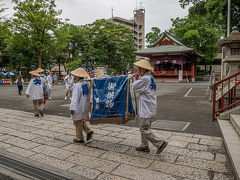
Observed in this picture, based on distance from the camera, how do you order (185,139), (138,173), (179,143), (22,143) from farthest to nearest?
(185,139) < (22,143) < (179,143) < (138,173)

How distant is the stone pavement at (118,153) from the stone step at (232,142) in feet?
0.57

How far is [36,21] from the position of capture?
2606 cm

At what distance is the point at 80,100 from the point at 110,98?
0.68m

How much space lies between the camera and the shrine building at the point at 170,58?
30.7m

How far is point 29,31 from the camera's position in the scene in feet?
89.1

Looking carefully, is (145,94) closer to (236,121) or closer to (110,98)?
(110,98)

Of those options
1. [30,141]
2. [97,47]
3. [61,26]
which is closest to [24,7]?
[61,26]

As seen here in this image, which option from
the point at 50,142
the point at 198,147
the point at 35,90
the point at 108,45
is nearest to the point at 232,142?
the point at 198,147

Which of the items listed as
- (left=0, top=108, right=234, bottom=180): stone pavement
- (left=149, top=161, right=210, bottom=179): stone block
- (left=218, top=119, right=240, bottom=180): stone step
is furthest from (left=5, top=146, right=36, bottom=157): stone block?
(left=218, top=119, right=240, bottom=180): stone step

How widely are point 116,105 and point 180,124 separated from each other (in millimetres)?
2818

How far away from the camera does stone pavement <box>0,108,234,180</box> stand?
3.27 m

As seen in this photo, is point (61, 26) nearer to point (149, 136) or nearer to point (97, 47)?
point (97, 47)

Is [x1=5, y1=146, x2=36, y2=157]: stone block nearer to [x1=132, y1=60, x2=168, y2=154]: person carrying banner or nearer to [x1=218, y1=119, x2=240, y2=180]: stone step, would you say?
[x1=132, y1=60, x2=168, y2=154]: person carrying banner

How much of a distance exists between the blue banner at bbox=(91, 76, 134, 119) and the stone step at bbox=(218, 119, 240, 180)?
6.63 feet
